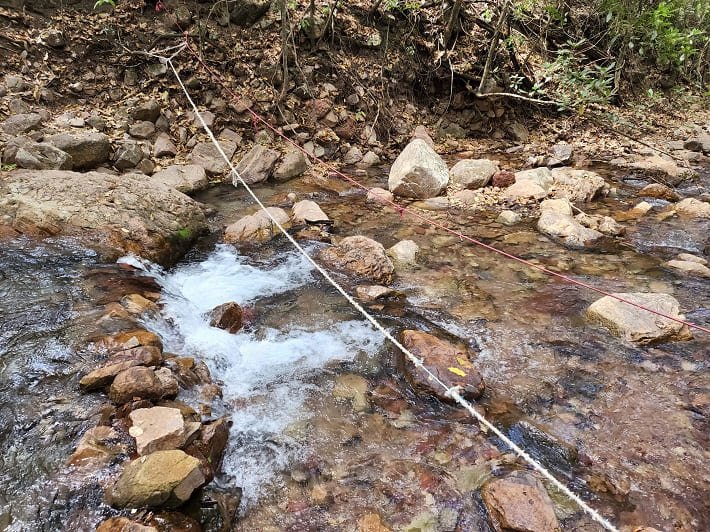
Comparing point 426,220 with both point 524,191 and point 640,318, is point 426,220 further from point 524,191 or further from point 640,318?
point 640,318

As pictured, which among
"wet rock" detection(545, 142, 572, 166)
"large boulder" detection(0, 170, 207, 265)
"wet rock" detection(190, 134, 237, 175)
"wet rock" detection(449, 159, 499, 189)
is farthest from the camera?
"wet rock" detection(545, 142, 572, 166)

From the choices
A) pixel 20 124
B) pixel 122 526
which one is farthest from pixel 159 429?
pixel 20 124

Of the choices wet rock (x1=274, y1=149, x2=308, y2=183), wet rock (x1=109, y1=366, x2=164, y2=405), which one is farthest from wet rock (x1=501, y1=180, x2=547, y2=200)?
wet rock (x1=109, y1=366, x2=164, y2=405)

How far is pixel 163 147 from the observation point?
241 inches

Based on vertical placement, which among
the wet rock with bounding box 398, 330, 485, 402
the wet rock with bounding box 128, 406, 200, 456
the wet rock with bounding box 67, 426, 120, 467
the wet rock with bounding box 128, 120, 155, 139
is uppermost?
the wet rock with bounding box 128, 120, 155, 139

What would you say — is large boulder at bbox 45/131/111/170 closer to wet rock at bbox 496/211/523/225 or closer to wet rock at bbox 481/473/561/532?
wet rock at bbox 496/211/523/225

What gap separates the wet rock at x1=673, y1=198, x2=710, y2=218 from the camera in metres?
5.57

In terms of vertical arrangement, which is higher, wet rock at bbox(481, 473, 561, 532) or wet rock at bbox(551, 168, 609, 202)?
wet rock at bbox(481, 473, 561, 532)

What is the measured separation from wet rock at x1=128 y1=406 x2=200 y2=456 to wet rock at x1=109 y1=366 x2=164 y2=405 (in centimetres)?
11

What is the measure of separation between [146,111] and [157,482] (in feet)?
19.2

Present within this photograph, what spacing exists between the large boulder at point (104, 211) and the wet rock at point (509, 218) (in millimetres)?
3701

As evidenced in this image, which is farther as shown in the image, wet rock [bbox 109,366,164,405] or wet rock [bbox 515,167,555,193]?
wet rock [bbox 515,167,555,193]

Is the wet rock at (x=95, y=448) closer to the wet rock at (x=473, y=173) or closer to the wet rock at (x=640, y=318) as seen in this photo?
the wet rock at (x=640, y=318)

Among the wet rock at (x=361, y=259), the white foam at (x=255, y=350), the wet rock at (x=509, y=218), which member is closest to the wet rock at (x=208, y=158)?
the white foam at (x=255, y=350)
